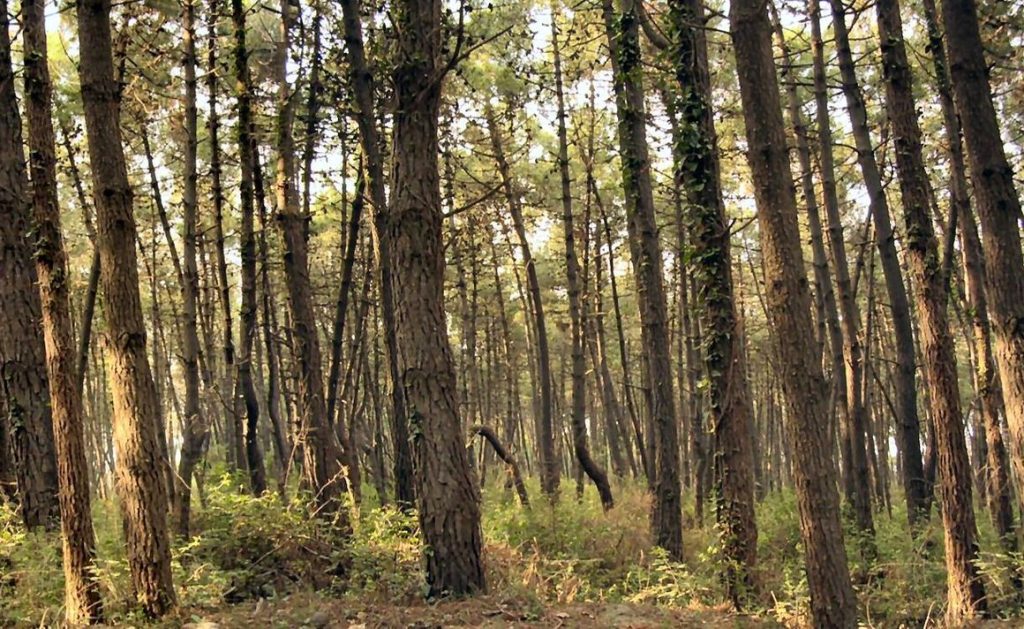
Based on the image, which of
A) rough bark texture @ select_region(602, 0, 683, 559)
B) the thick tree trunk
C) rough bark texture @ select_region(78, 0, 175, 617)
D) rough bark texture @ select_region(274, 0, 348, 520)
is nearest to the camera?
rough bark texture @ select_region(78, 0, 175, 617)

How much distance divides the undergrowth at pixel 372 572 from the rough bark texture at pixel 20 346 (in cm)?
33

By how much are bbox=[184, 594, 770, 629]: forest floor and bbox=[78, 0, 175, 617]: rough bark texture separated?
0.56 meters

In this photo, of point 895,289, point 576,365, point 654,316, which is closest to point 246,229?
point 654,316

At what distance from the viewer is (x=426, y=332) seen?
6.30 metres

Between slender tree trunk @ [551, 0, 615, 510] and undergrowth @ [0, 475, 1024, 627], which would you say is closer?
undergrowth @ [0, 475, 1024, 627]

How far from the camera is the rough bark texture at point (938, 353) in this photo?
691 cm

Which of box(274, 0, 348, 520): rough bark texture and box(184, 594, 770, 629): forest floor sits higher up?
box(274, 0, 348, 520): rough bark texture

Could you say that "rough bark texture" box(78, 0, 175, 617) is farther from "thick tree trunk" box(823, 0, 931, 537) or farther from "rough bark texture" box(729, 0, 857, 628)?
"thick tree trunk" box(823, 0, 931, 537)

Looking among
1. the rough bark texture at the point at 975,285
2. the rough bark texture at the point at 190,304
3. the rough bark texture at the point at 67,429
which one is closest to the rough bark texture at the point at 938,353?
the rough bark texture at the point at 975,285

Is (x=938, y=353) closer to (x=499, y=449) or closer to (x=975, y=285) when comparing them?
(x=975, y=285)

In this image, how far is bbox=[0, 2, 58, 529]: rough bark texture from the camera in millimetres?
7621

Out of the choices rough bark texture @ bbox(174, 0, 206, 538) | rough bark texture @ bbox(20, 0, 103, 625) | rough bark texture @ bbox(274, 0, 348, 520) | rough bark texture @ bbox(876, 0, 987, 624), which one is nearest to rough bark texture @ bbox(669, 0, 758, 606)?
rough bark texture @ bbox(876, 0, 987, 624)

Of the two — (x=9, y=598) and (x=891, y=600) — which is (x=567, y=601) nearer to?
(x=891, y=600)

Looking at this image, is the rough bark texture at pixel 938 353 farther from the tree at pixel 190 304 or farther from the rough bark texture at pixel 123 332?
the tree at pixel 190 304
